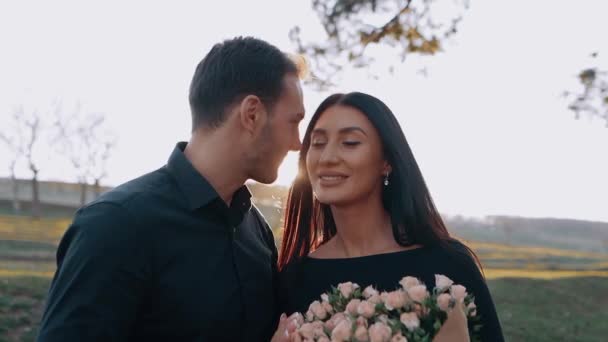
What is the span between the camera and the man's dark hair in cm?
370

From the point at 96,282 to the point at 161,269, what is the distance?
34 centimetres

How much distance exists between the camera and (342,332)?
9.43ft

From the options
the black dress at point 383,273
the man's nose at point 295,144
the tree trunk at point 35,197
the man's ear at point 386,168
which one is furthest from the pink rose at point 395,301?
the tree trunk at point 35,197

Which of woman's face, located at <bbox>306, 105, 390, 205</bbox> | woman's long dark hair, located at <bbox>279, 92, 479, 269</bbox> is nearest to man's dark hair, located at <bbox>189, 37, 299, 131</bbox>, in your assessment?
woman's face, located at <bbox>306, 105, 390, 205</bbox>

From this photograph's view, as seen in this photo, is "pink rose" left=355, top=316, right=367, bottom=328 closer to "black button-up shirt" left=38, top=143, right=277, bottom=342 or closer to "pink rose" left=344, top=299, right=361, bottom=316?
"pink rose" left=344, top=299, right=361, bottom=316

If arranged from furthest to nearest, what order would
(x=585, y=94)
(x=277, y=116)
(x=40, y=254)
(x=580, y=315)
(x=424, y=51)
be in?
(x=40, y=254), (x=580, y=315), (x=585, y=94), (x=424, y=51), (x=277, y=116)

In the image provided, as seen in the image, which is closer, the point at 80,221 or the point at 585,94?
the point at 80,221

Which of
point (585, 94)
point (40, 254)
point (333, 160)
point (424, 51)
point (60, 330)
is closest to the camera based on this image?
point (60, 330)

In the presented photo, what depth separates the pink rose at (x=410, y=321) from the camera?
2.91 meters

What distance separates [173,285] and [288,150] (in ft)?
3.28

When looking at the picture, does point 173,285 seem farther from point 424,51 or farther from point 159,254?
point 424,51

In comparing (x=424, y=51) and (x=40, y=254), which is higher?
(x=424, y=51)

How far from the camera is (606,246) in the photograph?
61375mm

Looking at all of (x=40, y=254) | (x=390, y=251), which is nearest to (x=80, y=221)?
(x=390, y=251)
